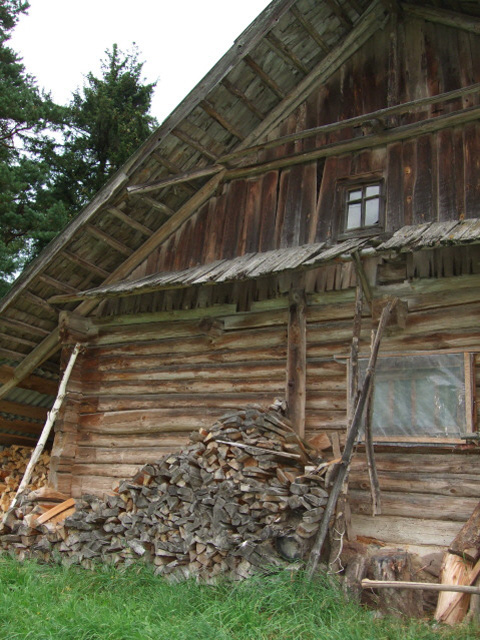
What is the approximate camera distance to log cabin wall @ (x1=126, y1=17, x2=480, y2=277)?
8.24 meters

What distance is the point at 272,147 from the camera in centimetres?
991

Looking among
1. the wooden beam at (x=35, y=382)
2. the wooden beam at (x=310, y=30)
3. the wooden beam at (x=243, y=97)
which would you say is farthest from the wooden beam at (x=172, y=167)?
the wooden beam at (x=35, y=382)

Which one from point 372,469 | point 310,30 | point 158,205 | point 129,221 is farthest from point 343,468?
point 310,30

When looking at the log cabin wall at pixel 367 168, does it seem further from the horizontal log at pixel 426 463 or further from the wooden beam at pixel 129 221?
the horizontal log at pixel 426 463

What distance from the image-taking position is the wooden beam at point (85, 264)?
1009 cm

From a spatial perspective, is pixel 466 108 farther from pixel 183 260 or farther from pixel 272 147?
pixel 183 260

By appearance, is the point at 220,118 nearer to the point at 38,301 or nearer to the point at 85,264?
the point at 85,264

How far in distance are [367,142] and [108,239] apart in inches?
172

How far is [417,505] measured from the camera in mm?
7203

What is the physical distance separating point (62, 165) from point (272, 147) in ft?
35.2

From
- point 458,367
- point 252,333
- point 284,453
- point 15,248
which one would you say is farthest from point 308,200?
point 15,248

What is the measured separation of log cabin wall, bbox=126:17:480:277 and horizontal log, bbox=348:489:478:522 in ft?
11.3

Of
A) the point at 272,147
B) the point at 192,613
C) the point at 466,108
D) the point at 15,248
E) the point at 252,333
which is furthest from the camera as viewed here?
the point at 15,248

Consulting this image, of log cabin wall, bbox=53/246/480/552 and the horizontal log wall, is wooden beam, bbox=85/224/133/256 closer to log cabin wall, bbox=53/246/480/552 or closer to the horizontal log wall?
log cabin wall, bbox=53/246/480/552
